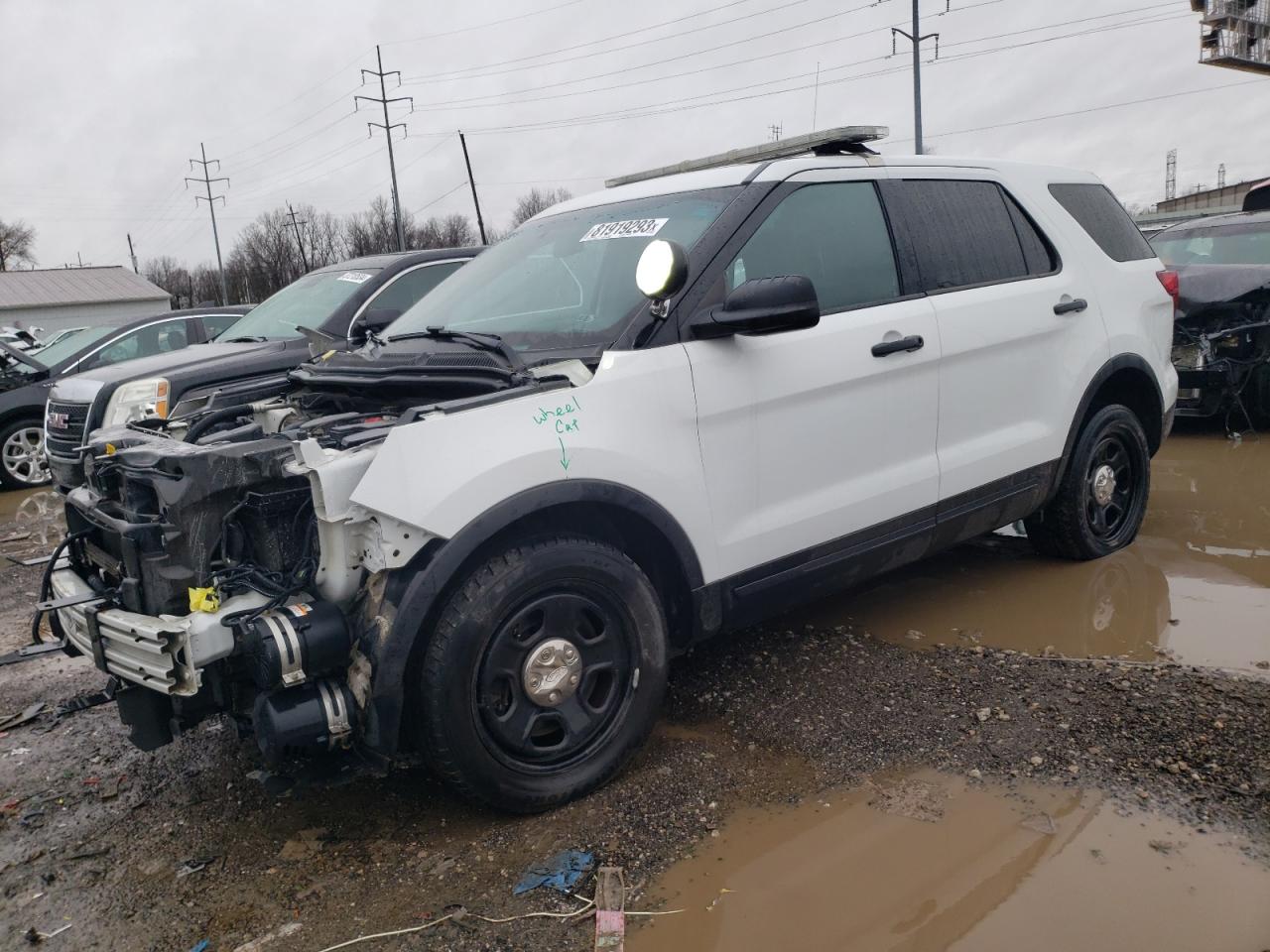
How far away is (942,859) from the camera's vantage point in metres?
2.63

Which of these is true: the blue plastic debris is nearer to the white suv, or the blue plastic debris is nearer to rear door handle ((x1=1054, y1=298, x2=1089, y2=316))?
the white suv

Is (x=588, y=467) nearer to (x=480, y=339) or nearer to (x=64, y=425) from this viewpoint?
(x=480, y=339)

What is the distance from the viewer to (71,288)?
199 feet

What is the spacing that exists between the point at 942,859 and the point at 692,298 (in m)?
1.84

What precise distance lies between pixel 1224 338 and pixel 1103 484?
3.88m

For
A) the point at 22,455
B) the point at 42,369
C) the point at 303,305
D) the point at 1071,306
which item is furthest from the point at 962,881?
the point at 42,369

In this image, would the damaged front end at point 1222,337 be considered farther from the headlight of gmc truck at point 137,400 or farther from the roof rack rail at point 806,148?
the headlight of gmc truck at point 137,400

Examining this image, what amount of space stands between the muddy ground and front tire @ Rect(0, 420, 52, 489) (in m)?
7.06

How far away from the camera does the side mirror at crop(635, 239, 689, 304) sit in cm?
295

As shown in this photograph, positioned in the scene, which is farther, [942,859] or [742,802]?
[742,802]

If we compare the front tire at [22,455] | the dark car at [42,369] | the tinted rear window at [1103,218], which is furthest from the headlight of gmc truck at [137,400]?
the tinted rear window at [1103,218]

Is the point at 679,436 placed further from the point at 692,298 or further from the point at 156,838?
the point at 156,838

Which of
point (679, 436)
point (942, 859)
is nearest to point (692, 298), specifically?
point (679, 436)

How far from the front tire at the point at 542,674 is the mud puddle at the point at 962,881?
48cm
